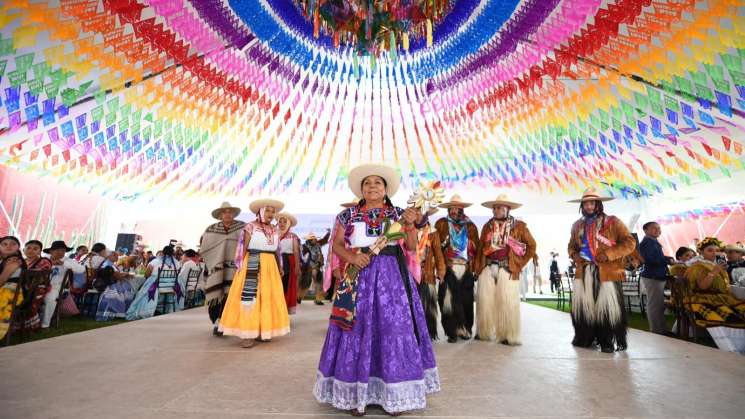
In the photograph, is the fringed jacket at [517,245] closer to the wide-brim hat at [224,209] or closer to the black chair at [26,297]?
the wide-brim hat at [224,209]

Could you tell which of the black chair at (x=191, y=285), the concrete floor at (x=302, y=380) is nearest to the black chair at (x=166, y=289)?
the black chair at (x=191, y=285)

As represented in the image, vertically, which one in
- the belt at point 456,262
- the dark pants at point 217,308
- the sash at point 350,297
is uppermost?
the belt at point 456,262

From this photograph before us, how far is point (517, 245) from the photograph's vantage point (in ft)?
13.8

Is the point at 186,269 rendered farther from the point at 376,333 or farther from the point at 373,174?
the point at 376,333

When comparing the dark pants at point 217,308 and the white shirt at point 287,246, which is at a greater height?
the white shirt at point 287,246

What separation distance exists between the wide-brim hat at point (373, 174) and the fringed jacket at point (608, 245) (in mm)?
2537

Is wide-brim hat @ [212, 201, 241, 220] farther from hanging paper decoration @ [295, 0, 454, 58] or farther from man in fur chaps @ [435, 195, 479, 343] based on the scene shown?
hanging paper decoration @ [295, 0, 454, 58]

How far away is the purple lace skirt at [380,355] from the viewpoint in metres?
2.05

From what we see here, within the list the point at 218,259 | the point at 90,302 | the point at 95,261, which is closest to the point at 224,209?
the point at 218,259

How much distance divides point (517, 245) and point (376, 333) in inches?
102

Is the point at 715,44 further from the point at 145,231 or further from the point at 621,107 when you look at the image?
the point at 145,231

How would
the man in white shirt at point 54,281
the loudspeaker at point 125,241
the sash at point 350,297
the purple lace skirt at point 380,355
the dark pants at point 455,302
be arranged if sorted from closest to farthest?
the purple lace skirt at point 380,355, the sash at point 350,297, the dark pants at point 455,302, the man in white shirt at point 54,281, the loudspeaker at point 125,241

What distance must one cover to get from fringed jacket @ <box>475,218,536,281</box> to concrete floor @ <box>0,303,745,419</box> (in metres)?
0.84

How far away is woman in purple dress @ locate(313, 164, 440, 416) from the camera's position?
2059 millimetres
